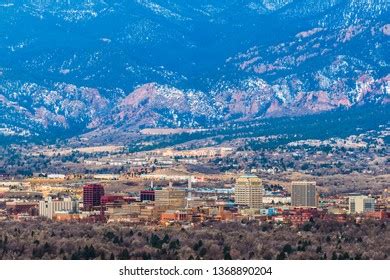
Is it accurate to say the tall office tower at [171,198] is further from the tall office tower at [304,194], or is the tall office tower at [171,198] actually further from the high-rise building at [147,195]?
the tall office tower at [304,194]

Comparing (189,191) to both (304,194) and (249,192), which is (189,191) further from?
(304,194)

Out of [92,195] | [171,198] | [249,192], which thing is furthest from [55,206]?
[249,192]

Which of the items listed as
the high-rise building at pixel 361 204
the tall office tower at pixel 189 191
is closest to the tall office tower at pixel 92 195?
the tall office tower at pixel 189 191

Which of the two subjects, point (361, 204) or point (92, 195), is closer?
point (361, 204)

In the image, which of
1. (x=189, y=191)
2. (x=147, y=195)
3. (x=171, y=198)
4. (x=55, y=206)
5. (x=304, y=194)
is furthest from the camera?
(x=189, y=191)

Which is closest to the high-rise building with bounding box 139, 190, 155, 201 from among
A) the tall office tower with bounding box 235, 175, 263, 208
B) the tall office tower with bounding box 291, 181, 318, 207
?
the tall office tower with bounding box 235, 175, 263, 208

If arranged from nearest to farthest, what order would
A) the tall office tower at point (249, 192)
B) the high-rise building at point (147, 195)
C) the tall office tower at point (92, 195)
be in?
the tall office tower at point (92, 195) < the high-rise building at point (147, 195) < the tall office tower at point (249, 192)

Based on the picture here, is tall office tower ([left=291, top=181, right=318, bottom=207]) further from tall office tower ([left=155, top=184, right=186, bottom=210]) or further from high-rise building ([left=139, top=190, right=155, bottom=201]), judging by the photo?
high-rise building ([left=139, top=190, right=155, bottom=201])
